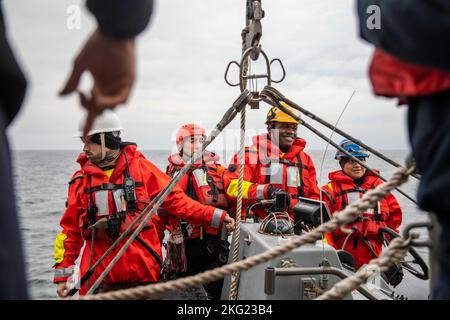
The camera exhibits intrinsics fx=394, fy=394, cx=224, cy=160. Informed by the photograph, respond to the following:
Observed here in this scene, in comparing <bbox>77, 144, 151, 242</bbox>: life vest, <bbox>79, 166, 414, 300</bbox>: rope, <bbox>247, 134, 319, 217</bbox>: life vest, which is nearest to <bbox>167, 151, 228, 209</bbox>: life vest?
<bbox>247, 134, 319, 217</bbox>: life vest

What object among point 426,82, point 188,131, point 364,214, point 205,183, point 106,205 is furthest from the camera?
point 188,131

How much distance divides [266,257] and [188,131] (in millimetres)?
3535

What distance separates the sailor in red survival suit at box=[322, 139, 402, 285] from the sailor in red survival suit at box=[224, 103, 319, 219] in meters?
0.25

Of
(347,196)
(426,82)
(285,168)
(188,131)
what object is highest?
(426,82)

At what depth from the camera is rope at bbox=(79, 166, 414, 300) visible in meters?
1.33

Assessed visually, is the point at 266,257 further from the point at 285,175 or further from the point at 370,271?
the point at 285,175

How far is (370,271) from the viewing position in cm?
143

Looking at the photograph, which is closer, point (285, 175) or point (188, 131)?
point (285, 175)

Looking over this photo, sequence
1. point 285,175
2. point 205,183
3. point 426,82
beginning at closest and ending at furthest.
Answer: point 426,82, point 205,183, point 285,175

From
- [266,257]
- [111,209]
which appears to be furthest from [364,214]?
[266,257]

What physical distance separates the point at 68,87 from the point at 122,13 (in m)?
0.22

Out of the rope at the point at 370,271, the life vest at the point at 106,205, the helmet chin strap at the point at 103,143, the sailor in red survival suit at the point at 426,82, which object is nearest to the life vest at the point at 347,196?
the life vest at the point at 106,205

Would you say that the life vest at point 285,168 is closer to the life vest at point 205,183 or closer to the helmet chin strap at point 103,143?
the life vest at point 205,183
